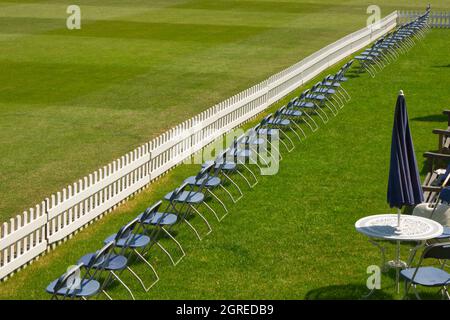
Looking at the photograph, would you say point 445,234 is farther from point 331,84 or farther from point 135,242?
point 331,84

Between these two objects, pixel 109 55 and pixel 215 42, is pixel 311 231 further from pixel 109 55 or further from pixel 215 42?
pixel 215 42

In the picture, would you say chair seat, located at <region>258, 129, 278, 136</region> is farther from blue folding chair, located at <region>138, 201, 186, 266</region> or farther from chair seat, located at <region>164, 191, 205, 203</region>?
blue folding chair, located at <region>138, 201, 186, 266</region>

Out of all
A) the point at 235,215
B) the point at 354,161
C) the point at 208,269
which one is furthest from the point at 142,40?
the point at 208,269

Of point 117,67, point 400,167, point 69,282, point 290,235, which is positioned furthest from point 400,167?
point 117,67

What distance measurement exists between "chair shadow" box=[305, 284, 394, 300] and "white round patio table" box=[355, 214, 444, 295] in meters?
0.30

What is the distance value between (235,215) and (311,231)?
1.51 metres

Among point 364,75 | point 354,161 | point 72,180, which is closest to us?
point 72,180

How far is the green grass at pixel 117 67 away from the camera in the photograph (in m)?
18.3

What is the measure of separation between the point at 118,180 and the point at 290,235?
3.40 m

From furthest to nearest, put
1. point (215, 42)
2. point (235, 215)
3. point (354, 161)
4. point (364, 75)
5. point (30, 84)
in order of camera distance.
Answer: point (215, 42), point (364, 75), point (30, 84), point (354, 161), point (235, 215)

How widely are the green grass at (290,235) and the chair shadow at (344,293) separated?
0.04ft

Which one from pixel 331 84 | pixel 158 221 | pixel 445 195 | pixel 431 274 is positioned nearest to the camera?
pixel 431 274

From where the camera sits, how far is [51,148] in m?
18.6

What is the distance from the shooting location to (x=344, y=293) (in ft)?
36.2
